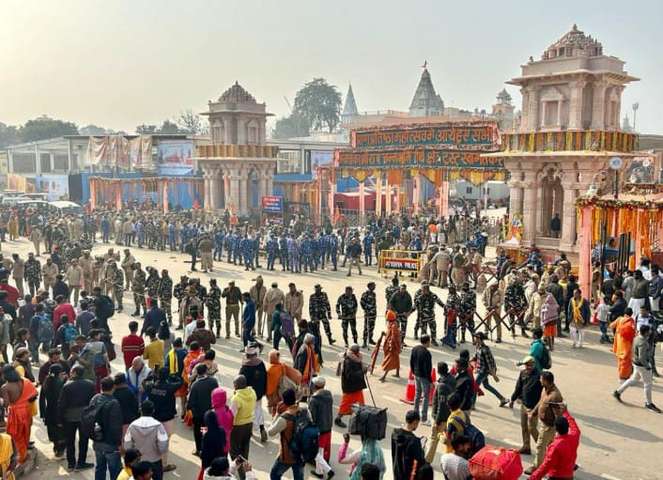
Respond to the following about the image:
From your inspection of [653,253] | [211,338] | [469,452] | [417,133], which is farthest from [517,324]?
[417,133]

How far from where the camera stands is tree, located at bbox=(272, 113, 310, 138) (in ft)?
382

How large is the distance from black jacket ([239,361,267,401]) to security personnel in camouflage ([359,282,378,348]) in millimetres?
4571

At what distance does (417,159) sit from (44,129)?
258 feet

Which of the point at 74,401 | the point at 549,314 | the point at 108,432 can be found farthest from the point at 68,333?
the point at 549,314

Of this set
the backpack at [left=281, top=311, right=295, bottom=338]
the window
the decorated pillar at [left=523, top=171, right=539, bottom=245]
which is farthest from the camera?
the window

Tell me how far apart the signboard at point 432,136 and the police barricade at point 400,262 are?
800 centimetres

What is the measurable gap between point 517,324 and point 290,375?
8.17 m

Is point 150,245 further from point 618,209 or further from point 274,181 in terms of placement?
point 618,209

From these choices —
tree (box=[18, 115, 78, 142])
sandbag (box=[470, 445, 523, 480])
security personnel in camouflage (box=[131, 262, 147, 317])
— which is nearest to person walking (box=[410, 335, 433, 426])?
sandbag (box=[470, 445, 523, 480])

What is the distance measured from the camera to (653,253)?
59.1 feet

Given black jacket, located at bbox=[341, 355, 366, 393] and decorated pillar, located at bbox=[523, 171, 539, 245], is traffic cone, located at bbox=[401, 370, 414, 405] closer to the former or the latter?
black jacket, located at bbox=[341, 355, 366, 393]

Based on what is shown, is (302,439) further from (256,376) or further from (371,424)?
A: (256,376)

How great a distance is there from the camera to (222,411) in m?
7.39

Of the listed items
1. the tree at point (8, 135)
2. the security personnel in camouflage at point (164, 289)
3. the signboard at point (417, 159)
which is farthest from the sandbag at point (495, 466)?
the tree at point (8, 135)
